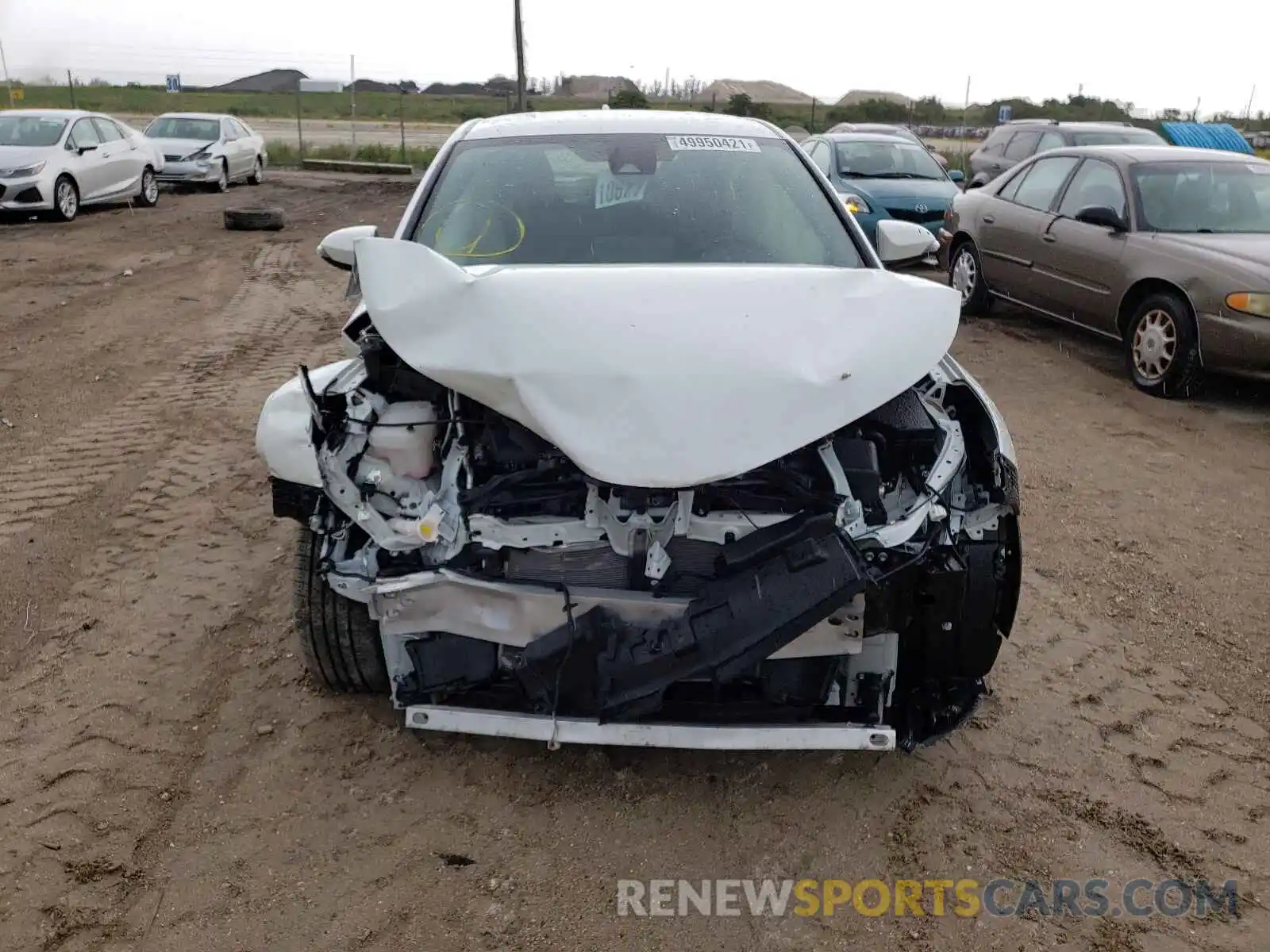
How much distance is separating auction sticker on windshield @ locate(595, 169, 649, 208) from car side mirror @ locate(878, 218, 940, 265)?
3.57 feet

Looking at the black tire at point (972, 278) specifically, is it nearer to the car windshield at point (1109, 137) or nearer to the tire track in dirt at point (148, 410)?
the car windshield at point (1109, 137)

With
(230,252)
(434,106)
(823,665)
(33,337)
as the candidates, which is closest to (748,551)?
(823,665)

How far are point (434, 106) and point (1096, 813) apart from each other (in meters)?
59.9

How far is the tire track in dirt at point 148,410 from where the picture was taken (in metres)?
5.03

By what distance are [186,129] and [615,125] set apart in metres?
17.3

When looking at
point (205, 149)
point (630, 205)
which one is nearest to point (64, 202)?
point (205, 149)

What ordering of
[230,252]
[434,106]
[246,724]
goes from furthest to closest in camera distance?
[434,106], [230,252], [246,724]

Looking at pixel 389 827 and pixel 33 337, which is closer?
pixel 389 827

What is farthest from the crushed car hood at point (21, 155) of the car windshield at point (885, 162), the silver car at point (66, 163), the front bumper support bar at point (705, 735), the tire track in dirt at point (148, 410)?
the front bumper support bar at point (705, 735)

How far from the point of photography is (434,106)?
2249 inches

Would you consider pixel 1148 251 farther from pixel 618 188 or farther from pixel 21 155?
pixel 21 155

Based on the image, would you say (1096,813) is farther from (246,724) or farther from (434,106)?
(434,106)

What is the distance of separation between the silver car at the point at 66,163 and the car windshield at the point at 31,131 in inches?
0.4

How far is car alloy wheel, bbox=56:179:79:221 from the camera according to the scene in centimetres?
1383
